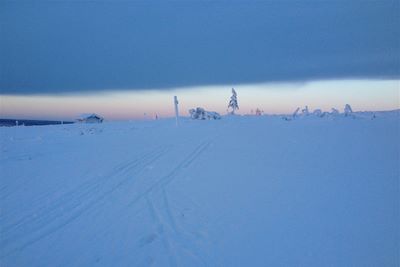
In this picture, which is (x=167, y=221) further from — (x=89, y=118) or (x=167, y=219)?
(x=89, y=118)

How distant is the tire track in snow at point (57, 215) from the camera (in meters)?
5.71

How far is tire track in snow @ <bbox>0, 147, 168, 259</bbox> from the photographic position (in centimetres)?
571

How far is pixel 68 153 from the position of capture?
14047mm

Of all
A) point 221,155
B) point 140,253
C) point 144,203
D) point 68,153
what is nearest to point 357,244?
point 140,253

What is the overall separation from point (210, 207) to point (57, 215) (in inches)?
115

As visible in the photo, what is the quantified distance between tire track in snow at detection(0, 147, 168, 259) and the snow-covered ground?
2 centimetres

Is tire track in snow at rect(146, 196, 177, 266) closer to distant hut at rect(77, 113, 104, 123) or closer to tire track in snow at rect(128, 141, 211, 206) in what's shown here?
tire track in snow at rect(128, 141, 211, 206)

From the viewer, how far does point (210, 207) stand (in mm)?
6770

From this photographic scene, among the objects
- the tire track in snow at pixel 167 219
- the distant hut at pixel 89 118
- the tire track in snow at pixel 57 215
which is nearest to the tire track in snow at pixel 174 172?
the tire track in snow at pixel 167 219

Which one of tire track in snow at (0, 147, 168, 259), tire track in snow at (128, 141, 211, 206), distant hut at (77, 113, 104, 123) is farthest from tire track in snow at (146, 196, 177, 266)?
distant hut at (77, 113, 104, 123)

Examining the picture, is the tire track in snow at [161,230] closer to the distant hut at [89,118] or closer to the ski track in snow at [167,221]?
the ski track in snow at [167,221]

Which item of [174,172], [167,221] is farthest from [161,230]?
[174,172]

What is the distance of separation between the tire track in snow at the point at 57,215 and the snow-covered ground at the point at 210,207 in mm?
24

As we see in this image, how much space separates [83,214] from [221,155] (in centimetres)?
608
